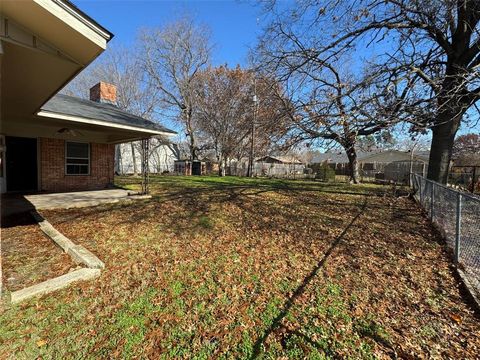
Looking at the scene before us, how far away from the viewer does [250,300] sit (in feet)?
10.0

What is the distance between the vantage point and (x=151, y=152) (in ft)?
98.2

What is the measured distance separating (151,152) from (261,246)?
1103 inches

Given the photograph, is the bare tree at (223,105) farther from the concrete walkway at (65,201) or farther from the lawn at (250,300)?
the lawn at (250,300)

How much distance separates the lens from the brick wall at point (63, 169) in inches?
384

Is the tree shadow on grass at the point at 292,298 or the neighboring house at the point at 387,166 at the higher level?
the neighboring house at the point at 387,166

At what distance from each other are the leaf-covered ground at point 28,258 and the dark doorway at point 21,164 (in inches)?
220

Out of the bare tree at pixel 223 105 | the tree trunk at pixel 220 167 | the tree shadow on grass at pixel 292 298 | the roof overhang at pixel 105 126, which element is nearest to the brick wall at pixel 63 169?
the roof overhang at pixel 105 126

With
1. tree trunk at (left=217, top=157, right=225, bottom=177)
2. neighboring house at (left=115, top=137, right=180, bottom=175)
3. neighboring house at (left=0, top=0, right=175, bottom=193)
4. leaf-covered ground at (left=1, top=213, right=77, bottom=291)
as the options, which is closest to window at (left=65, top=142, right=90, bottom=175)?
neighboring house at (left=0, top=0, right=175, bottom=193)

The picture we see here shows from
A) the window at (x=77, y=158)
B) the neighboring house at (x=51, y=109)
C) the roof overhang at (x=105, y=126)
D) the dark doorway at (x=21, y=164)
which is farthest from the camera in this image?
the window at (x=77, y=158)

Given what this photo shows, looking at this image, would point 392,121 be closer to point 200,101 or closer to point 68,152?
point 68,152

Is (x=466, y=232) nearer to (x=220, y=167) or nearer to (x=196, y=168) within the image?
(x=220, y=167)

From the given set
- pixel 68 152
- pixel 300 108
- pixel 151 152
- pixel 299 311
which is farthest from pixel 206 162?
pixel 299 311

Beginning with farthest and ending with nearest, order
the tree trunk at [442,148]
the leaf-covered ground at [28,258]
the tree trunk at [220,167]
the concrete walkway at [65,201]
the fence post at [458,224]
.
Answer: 1. the tree trunk at [220,167]
2. the tree trunk at [442,148]
3. the concrete walkway at [65,201]
4. the fence post at [458,224]
5. the leaf-covered ground at [28,258]

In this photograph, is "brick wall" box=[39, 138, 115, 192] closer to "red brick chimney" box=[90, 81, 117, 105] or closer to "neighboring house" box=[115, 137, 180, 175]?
"red brick chimney" box=[90, 81, 117, 105]
